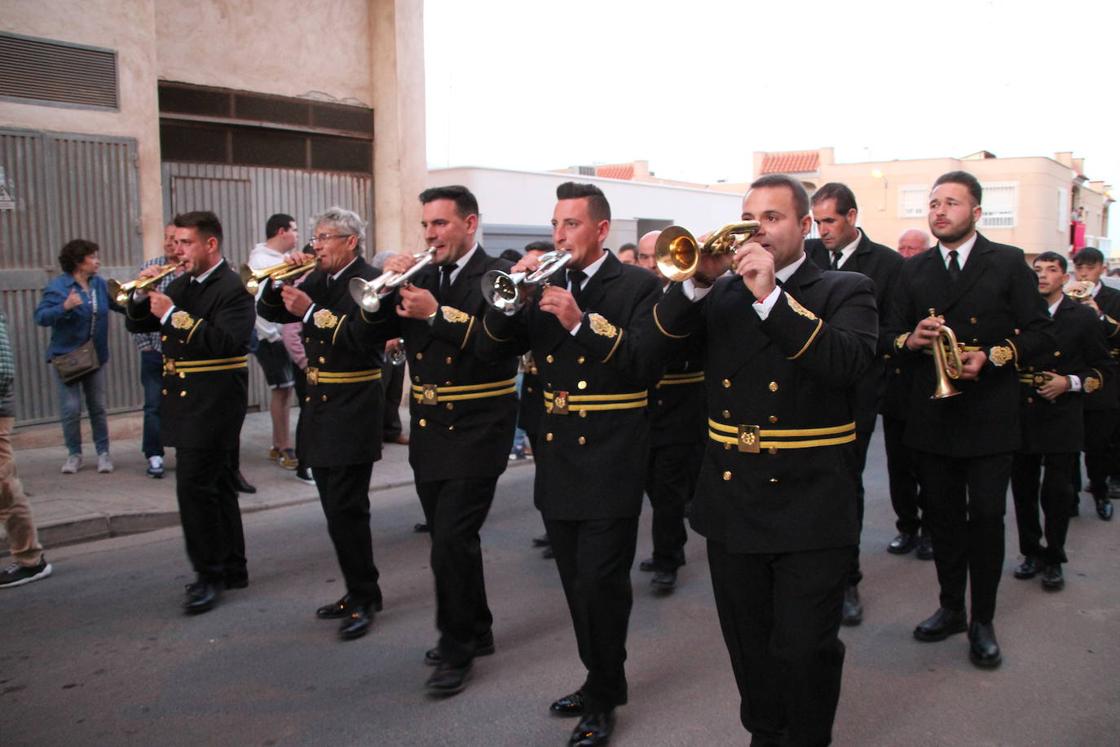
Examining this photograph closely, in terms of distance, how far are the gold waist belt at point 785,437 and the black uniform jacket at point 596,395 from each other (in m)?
0.54

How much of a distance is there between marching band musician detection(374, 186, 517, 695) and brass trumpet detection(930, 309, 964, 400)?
6.78ft

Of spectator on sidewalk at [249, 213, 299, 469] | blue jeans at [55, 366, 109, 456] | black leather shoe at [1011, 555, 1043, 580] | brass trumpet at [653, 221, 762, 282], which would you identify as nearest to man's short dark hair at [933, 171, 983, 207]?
brass trumpet at [653, 221, 762, 282]

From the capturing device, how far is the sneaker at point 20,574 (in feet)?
20.6

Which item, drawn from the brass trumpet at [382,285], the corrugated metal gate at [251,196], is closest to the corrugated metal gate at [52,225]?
the corrugated metal gate at [251,196]

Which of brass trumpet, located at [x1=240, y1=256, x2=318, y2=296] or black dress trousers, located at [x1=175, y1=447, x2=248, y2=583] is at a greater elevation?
brass trumpet, located at [x1=240, y1=256, x2=318, y2=296]

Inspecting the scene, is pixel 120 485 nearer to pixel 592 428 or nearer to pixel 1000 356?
pixel 592 428

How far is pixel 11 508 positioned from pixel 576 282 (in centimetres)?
397

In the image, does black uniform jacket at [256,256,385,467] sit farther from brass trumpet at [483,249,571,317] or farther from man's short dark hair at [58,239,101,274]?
man's short dark hair at [58,239,101,274]

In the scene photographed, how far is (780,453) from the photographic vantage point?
3.51 m

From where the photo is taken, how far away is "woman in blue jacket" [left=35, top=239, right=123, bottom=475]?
8758 millimetres

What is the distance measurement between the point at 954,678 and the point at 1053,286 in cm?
354

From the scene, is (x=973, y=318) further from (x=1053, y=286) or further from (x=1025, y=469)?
(x=1053, y=286)

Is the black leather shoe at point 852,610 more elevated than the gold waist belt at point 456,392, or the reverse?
the gold waist belt at point 456,392

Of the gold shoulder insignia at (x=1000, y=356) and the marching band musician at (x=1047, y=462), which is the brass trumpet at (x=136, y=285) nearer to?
the gold shoulder insignia at (x=1000, y=356)
